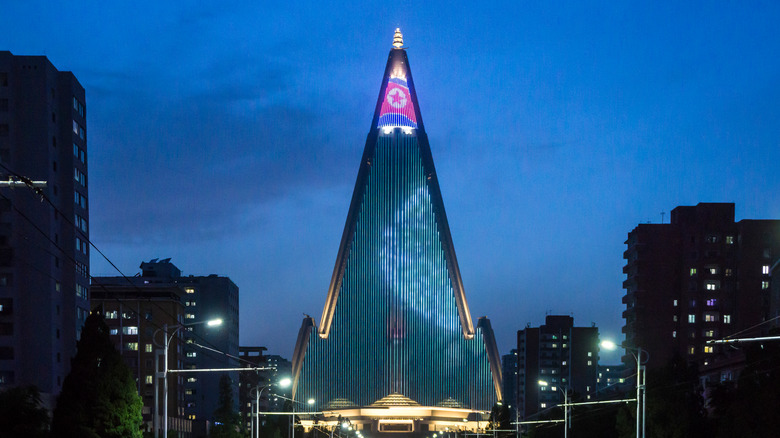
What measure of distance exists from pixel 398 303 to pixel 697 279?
129ft

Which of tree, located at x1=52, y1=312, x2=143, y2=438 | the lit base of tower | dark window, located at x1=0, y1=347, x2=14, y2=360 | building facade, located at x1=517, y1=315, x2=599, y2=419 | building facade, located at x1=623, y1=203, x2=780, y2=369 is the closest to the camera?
tree, located at x1=52, y1=312, x2=143, y2=438

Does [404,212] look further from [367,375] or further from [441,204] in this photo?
[367,375]

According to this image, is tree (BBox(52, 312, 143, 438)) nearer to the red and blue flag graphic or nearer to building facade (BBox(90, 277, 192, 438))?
building facade (BBox(90, 277, 192, 438))

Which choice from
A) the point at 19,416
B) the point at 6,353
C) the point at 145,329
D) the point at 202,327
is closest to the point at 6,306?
the point at 6,353

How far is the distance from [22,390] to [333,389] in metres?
98.7

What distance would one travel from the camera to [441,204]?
137 m

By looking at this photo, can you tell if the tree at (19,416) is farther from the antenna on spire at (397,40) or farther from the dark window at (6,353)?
the antenna on spire at (397,40)

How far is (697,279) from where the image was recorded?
114 m

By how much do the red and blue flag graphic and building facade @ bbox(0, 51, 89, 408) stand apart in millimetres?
63198

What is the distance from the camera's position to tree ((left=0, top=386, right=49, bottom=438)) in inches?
1287

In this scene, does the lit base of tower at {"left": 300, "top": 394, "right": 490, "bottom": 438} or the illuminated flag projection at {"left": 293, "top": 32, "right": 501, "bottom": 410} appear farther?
the illuminated flag projection at {"left": 293, "top": 32, "right": 501, "bottom": 410}

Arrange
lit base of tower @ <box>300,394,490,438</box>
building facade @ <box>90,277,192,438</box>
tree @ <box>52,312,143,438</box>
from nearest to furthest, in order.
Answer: tree @ <box>52,312,143,438</box>
building facade @ <box>90,277,192,438</box>
lit base of tower @ <box>300,394,490,438</box>

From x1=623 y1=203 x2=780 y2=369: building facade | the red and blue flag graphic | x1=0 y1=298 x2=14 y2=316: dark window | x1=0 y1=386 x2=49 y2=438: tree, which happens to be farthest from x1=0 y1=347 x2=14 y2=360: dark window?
the red and blue flag graphic

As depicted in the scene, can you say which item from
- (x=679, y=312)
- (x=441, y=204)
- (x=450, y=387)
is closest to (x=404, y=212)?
(x=441, y=204)
